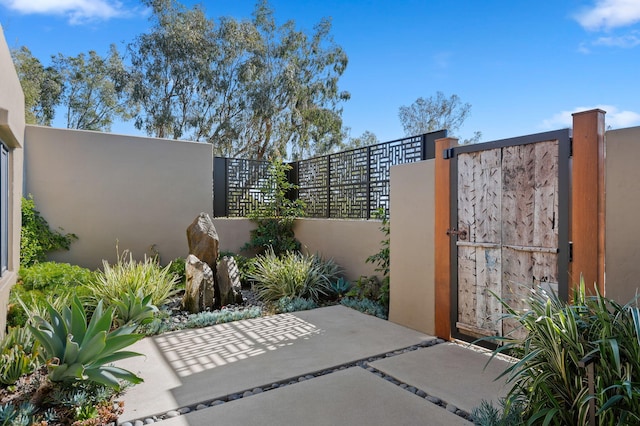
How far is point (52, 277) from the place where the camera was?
16.1 feet

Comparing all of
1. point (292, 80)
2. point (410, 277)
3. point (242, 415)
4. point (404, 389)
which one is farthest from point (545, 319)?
point (292, 80)

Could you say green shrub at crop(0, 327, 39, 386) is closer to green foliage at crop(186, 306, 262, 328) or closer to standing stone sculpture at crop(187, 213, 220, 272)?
green foliage at crop(186, 306, 262, 328)

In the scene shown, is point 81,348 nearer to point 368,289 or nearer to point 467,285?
point 467,285

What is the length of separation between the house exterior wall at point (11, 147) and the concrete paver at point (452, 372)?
12.7 ft

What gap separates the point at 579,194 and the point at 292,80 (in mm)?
14991

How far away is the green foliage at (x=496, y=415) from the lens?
2344mm

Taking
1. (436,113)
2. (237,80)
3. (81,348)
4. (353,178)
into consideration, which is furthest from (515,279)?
(436,113)

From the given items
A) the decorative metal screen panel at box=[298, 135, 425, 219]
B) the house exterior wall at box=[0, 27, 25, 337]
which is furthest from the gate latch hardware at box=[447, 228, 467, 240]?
the house exterior wall at box=[0, 27, 25, 337]

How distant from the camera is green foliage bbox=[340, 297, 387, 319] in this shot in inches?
214

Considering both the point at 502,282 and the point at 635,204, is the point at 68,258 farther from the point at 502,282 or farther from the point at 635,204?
the point at 635,204

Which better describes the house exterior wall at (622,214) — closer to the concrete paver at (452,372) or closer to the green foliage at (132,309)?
the concrete paver at (452,372)

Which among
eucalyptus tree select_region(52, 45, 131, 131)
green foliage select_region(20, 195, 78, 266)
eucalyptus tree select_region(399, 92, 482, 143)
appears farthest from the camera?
eucalyptus tree select_region(399, 92, 482, 143)

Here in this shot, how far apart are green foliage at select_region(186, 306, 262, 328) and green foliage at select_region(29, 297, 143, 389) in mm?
1964

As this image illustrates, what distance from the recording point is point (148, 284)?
539 centimetres
